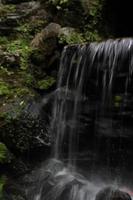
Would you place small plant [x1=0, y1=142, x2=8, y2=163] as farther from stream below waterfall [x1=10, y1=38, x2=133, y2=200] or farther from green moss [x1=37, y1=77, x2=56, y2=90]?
green moss [x1=37, y1=77, x2=56, y2=90]

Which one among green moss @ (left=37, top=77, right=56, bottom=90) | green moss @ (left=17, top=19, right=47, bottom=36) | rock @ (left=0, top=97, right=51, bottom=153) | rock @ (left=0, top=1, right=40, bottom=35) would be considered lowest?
rock @ (left=0, top=97, right=51, bottom=153)

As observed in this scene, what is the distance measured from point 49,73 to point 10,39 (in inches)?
76.9

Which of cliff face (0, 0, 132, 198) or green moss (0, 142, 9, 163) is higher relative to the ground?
cliff face (0, 0, 132, 198)

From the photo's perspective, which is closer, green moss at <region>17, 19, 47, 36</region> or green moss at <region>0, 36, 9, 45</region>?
green moss at <region>0, 36, 9, 45</region>

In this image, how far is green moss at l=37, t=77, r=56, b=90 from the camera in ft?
33.5

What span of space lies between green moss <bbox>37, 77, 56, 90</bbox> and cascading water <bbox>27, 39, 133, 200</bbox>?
330 mm

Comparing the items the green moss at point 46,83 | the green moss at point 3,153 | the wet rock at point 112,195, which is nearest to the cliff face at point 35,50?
the green moss at point 46,83

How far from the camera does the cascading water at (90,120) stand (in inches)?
333

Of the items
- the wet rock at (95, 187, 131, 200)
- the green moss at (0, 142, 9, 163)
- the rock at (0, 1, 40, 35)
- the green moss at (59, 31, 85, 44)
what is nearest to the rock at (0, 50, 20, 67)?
the green moss at (59, 31, 85, 44)

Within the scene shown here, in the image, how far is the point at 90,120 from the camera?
9125 millimetres

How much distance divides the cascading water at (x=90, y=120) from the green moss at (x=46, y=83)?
33cm

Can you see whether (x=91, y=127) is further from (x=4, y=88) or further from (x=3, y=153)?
(x=4, y=88)

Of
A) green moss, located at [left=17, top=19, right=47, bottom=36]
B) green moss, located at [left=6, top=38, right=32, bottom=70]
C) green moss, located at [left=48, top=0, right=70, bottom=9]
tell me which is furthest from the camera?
green moss, located at [left=17, top=19, right=47, bottom=36]

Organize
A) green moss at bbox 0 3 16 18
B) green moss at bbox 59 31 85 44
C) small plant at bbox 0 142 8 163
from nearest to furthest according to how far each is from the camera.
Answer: small plant at bbox 0 142 8 163 → green moss at bbox 59 31 85 44 → green moss at bbox 0 3 16 18
